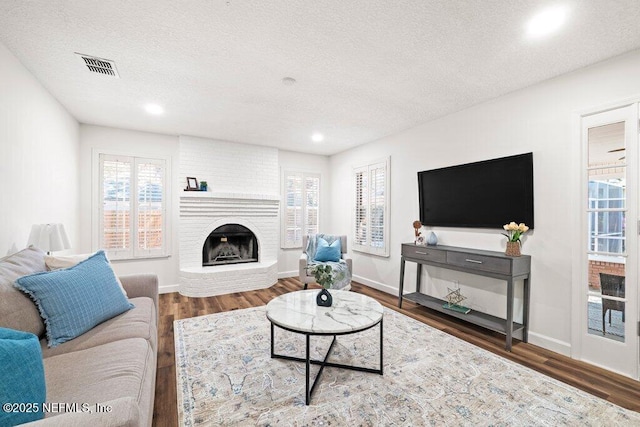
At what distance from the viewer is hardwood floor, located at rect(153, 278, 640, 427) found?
196cm

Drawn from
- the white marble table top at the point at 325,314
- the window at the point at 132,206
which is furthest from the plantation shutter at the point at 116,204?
the white marble table top at the point at 325,314

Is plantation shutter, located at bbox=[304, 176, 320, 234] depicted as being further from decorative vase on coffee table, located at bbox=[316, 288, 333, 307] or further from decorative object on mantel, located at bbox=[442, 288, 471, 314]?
decorative vase on coffee table, located at bbox=[316, 288, 333, 307]

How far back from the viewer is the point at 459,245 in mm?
3504

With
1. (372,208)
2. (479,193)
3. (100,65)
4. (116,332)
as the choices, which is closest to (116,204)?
(100,65)

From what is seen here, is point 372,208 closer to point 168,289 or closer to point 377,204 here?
point 377,204

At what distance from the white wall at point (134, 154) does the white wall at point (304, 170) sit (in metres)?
1.89

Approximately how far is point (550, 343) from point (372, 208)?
287 cm

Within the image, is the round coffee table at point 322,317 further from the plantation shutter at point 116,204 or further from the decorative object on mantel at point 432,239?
the plantation shutter at point 116,204

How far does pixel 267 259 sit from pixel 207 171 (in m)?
1.88

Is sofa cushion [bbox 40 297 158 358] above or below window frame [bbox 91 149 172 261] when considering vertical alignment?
below

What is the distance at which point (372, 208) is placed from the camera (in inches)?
192

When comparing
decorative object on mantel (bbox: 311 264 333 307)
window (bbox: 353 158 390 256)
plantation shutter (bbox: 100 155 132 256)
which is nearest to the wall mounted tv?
window (bbox: 353 158 390 256)

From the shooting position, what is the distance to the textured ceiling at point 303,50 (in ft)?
5.99

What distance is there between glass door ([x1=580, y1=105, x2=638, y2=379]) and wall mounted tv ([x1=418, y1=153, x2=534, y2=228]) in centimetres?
46
